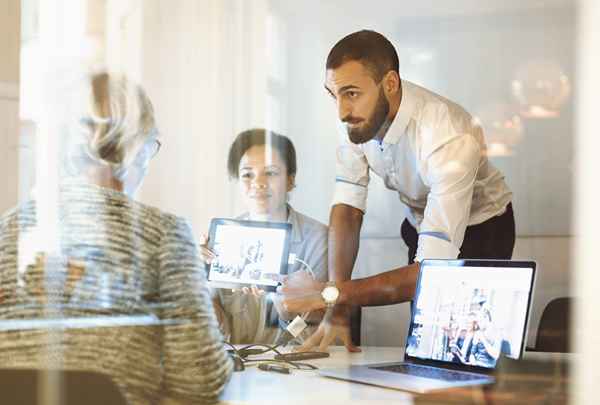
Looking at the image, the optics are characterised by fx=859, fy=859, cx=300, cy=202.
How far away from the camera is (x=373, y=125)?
2.16m

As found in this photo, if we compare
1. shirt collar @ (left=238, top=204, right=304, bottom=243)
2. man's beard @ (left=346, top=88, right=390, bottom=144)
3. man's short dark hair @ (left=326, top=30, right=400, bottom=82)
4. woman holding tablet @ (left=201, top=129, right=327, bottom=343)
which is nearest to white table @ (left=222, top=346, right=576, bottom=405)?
woman holding tablet @ (left=201, top=129, right=327, bottom=343)

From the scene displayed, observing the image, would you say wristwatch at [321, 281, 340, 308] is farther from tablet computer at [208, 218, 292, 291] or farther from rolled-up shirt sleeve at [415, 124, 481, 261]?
rolled-up shirt sleeve at [415, 124, 481, 261]

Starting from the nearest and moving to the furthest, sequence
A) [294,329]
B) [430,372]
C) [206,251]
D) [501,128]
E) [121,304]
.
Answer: [121,304], [430,372], [501,128], [206,251], [294,329]

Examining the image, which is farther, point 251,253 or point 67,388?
point 251,253

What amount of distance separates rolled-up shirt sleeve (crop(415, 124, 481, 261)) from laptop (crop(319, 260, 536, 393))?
93 mm

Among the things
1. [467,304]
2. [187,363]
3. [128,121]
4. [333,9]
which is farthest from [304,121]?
[187,363]

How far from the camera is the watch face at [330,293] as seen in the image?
2.17 metres

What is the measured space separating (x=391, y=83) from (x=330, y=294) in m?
0.55

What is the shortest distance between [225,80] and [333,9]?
0.34 m

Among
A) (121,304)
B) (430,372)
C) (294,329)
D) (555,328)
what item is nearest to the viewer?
(555,328)

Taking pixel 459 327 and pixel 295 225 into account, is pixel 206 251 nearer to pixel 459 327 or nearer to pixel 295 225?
pixel 295 225

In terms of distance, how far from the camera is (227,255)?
208cm

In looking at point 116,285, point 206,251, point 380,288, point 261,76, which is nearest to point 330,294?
point 380,288

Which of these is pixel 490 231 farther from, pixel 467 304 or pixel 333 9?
pixel 333 9
